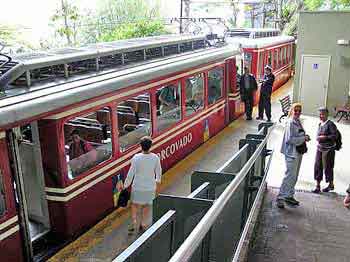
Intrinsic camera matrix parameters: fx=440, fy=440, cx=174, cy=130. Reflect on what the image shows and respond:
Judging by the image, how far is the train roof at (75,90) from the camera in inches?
188

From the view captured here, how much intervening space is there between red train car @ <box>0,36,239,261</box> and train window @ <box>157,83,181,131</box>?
0.07 ft

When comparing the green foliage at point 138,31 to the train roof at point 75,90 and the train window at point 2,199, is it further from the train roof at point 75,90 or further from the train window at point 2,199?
the train window at point 2,199

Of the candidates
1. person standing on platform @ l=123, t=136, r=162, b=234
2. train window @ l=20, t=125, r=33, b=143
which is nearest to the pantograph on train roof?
train window @ l=20, t=125, r=33, b=143

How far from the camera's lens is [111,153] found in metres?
6.77

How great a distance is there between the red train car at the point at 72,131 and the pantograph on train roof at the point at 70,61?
2cm

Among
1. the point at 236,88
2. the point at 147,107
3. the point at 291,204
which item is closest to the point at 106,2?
the point at 236,88

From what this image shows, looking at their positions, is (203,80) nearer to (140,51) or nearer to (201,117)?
(201,117)

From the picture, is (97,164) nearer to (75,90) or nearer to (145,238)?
(75,90)

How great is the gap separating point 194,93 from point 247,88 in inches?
148

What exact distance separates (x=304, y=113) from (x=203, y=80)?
522 centimetres

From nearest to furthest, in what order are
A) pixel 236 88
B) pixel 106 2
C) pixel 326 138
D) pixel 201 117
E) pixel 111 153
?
pixel 111 153 → pixel 326 138 → pixel 201 117 → pixel 236 88 → pixel 106 2

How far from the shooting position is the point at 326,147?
750 centimetres

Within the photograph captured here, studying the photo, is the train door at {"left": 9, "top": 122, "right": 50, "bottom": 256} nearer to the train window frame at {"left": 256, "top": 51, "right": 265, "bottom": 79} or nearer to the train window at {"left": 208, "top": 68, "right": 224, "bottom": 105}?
the train window at {"left": 208, "top": 68, "right": 224, "bottom": 105}

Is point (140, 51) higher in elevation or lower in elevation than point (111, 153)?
higher
